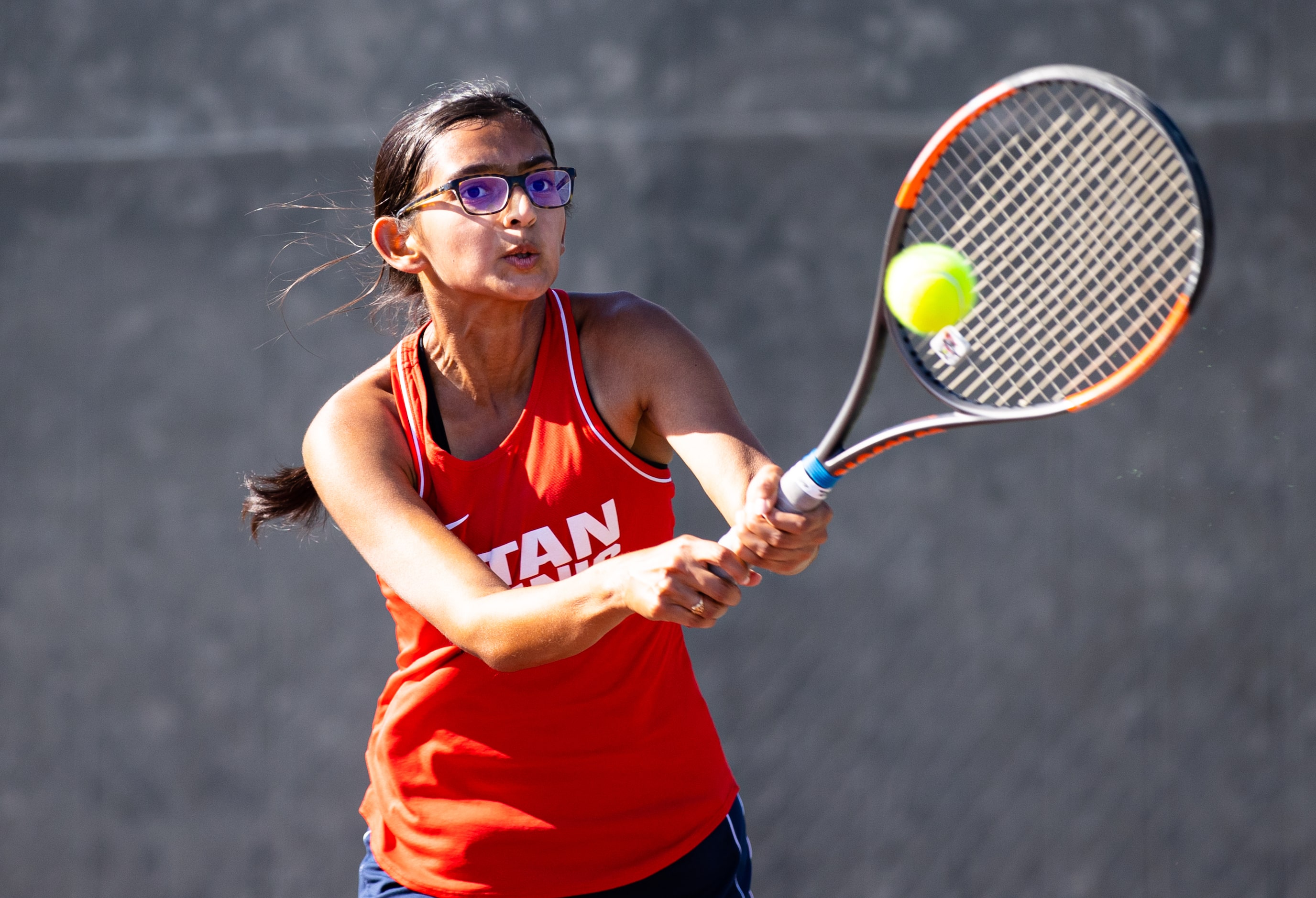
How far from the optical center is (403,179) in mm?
1943

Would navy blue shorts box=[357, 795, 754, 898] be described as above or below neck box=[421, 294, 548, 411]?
below

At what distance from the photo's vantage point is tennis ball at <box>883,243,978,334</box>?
1.67 meters

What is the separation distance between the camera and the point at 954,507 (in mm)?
3215

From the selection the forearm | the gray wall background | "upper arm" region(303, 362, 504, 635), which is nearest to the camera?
the forearm

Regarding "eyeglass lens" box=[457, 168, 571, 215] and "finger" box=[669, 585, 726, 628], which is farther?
"eyeglass lens" box=[457, 168, 571, 215]

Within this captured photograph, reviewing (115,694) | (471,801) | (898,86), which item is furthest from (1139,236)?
(115,694)

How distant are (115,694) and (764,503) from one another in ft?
8.68

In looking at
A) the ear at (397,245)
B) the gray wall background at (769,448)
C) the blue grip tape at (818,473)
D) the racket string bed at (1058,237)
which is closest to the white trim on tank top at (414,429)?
the ear at (397,245)

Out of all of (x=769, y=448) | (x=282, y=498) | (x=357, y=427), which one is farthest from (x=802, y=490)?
(x=769, y=448)

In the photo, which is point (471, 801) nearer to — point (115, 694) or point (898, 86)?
point (115, 694)

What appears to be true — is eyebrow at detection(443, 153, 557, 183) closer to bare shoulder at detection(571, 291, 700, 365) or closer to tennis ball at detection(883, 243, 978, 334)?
bare shoulder at detection(571, 291, 700, 365)

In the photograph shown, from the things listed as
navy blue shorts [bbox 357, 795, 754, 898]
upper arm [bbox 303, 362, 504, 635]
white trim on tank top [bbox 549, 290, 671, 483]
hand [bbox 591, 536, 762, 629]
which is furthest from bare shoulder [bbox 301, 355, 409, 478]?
navy blue shorts [bbox 357, 795, 754, 898]

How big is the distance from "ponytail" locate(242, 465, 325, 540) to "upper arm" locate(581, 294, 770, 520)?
2.03ft

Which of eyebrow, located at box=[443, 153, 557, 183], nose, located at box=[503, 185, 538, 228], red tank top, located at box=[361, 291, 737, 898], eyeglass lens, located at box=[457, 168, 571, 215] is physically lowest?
red tank top, located at box=[361, 291, 737, 898]
